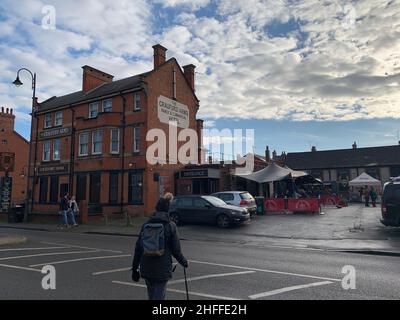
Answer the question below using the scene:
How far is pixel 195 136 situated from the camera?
31250mm

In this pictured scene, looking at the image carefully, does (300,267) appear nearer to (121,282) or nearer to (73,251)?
(121,282)

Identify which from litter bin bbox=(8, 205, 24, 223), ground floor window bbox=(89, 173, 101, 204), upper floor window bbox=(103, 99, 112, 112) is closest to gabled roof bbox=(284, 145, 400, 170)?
upper floor window bbox=(103, 99, 112, 112)

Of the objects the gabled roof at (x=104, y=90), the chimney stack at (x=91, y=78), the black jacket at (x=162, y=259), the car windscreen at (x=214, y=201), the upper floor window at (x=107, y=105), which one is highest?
the chimney stack at (x=91, y=78)

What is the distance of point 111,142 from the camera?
1044 inches

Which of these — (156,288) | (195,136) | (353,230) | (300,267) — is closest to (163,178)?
(195,136)

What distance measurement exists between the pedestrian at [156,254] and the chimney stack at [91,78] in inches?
1160

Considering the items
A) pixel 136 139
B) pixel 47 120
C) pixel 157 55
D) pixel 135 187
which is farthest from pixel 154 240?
pixel 47 120

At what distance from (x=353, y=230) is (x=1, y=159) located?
2135 centimetres

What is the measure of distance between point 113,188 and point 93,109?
7282 millimetres

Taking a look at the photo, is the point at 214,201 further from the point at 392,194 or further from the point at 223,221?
the point at 392,194

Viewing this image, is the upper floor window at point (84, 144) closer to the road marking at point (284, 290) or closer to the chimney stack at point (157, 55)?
the chimney stack at point (157, 55)

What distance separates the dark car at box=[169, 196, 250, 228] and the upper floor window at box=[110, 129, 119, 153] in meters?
9.11

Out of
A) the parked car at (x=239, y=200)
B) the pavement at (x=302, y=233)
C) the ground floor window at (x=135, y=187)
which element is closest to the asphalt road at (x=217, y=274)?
the pavement at (x=302, y=233)

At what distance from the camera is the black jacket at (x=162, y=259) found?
429 centimetres
